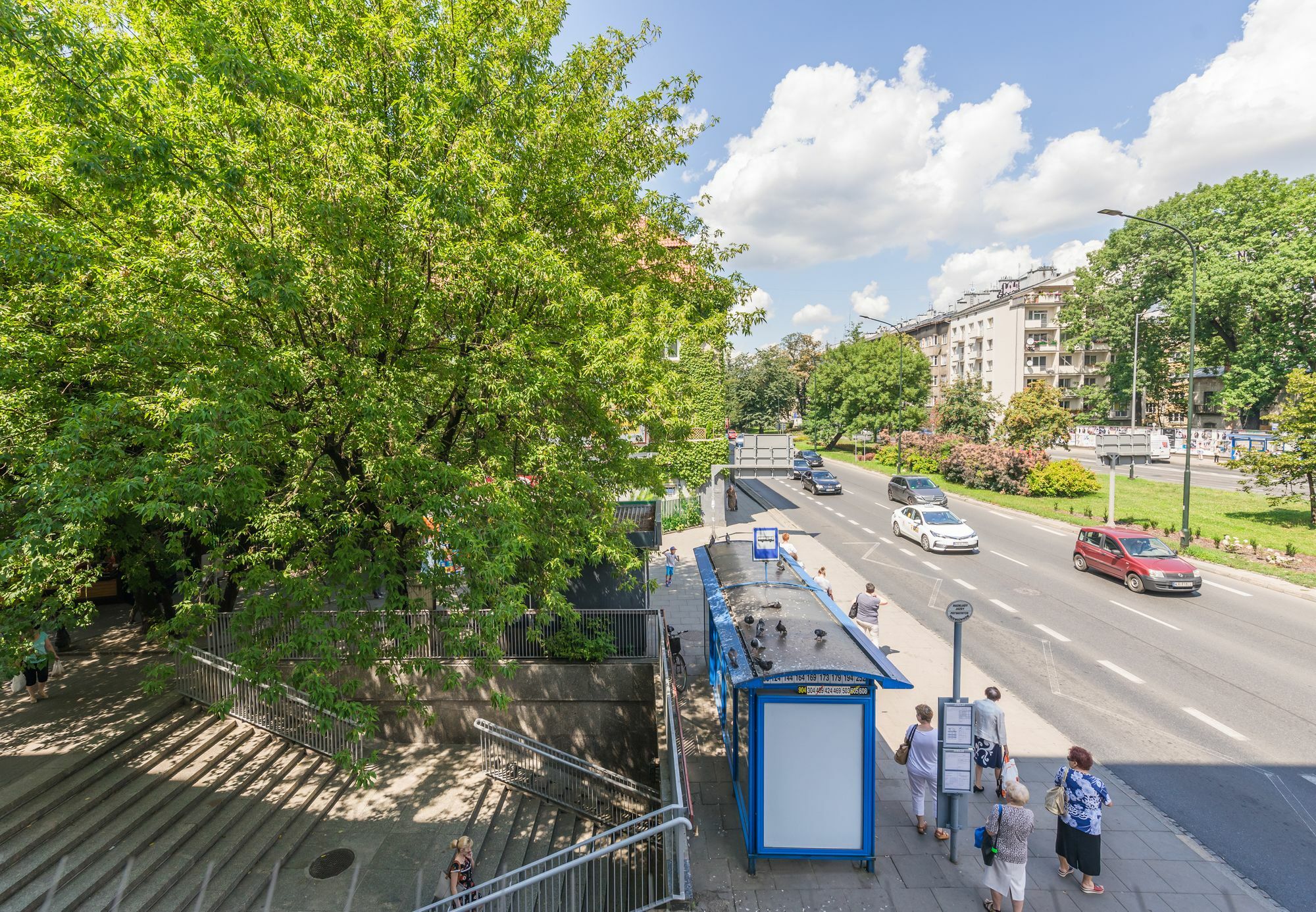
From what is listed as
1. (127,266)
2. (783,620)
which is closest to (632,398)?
(783,620)

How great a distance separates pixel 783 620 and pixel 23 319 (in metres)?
8.98

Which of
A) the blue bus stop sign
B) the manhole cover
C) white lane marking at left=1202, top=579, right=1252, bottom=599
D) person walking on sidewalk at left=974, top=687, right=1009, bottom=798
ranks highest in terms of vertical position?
the blue bus stop sign

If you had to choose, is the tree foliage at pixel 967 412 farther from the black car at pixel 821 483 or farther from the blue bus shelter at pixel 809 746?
the blue bus shelter at pixel 809 746

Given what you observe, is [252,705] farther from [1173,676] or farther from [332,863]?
[1173,676]

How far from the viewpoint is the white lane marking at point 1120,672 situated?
11.4 m

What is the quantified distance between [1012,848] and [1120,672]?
8055mm

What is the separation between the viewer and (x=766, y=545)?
10.8m

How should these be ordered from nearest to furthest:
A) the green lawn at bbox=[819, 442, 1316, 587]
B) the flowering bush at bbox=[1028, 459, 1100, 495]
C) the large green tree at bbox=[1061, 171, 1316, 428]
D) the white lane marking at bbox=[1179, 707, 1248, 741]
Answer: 1. the white lane marking at bbox=[1179, 707, 1248, 741]
2. the green lawn at bbox=[819, 442, 1316, 587]
3. the flowering bush at bbox=[1028, 459, 1100, 495]
4. the large green tree at bbox=[1061, 171, 1316, 428]

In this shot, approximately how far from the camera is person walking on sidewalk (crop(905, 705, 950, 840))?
7.32 metres

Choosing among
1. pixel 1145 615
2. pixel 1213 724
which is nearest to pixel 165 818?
pixel 1213 724

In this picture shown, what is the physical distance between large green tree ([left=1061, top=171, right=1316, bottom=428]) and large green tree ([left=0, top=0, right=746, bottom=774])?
47194 millimetres

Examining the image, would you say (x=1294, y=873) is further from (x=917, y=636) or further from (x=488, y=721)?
(x=488, y=721)

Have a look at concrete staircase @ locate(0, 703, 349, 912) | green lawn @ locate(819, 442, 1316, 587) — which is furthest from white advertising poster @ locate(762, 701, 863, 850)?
green lawn @ locate(819, 442, 1316, 587)

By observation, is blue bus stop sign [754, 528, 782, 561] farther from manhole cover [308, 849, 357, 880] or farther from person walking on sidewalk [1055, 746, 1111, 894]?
manhole cover [308, 849, 357, 880]
